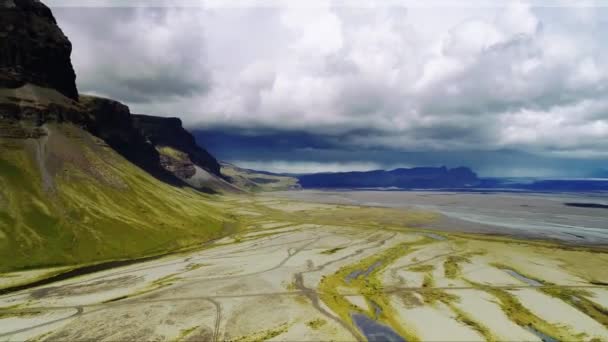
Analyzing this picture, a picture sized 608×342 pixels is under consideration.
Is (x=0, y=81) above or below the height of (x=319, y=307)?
above

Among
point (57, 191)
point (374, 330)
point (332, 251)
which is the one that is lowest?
point (332, 251)

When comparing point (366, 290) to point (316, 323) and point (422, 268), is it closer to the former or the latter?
point (316, 323)

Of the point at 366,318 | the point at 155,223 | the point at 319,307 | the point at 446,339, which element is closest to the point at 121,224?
the point at 155,223

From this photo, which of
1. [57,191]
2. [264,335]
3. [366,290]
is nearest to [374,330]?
[264,335]

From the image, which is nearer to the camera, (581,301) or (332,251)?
(581,301)

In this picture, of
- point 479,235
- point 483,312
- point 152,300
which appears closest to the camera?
point 483,312

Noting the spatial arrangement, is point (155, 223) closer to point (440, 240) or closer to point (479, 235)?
point (440, 240)
